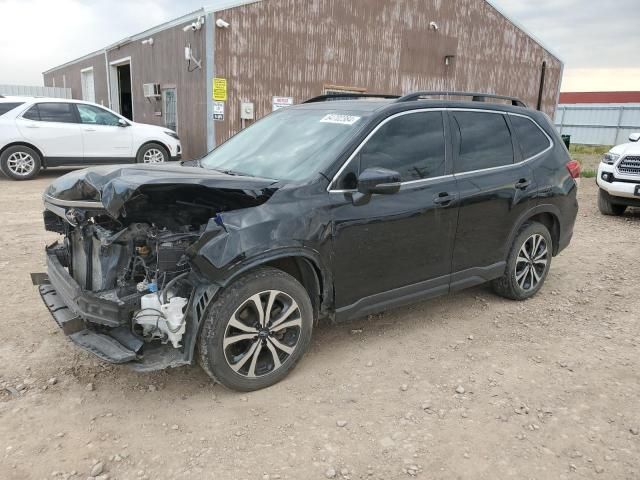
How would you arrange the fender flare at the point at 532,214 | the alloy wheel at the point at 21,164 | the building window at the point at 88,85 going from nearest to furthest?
the fender flare at the point at 532,214
the alloy wheel at the point at 21,164
the building window at the point at 88,85

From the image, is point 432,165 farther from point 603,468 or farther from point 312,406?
point 603,468

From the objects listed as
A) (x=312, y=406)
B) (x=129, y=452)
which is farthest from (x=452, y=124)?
(x=129, y=452)

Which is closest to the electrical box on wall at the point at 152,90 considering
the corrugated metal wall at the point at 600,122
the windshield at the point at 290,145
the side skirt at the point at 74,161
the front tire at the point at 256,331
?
the side skirt at the point at 74,161

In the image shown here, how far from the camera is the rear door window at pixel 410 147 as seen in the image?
3.66 meters

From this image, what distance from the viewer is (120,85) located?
20.3 metres

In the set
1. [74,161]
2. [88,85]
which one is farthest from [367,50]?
[88,85]

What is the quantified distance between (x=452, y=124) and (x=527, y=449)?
2.43m

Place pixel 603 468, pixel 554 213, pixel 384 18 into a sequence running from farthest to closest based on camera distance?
pixel 384 18
pixel 554 213
pixel 603 468

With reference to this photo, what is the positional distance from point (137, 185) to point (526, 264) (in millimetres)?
3605

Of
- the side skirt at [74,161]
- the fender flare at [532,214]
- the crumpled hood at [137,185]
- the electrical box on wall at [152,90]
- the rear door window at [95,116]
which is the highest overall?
the electrical box on wall at [152,90]

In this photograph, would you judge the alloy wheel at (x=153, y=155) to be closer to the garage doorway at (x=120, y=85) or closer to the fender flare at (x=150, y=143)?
the fender flare at (x=150, y=143)

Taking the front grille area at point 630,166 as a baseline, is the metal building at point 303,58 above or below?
above

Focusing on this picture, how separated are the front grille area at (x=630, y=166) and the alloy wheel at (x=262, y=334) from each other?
7516 millimetres

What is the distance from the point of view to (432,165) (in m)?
3.96
